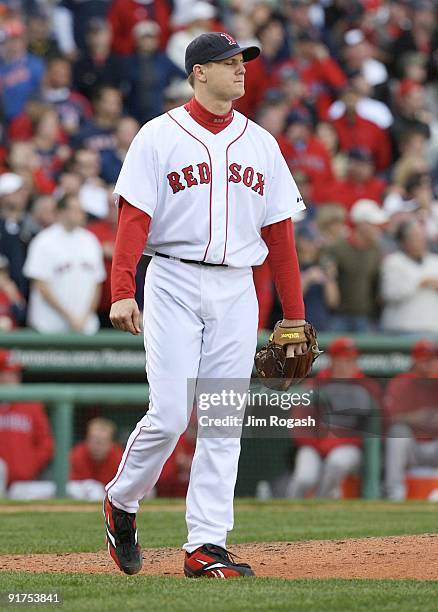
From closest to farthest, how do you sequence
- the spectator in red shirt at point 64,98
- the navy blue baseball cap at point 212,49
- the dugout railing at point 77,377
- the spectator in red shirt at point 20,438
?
1. the navy blue baseball cap at point 212,49
2. the spectator in red shirt at point 20,438
3. the dugout railing at point 77,377
4. the spectator in red shirt at point 64,98

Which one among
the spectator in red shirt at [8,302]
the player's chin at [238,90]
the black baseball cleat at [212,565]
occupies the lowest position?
the black baseball cleat at [212,565]

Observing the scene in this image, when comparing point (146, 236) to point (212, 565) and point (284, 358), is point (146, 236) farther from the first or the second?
point (212, 565)

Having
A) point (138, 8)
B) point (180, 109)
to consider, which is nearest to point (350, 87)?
point (138, 8)

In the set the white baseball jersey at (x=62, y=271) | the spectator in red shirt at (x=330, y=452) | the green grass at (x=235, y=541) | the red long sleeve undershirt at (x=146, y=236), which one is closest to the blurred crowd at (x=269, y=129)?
the white baseball jersey at (x=62, y=271)

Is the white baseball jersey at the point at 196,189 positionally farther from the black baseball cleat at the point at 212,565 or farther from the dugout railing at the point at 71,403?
the dugout railing at the point at 71,403

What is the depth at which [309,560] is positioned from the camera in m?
6.07

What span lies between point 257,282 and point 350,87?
4194 mm

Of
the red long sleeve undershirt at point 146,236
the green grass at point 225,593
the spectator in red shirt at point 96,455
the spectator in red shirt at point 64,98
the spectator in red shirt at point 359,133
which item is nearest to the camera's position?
the green grass at point 225,593

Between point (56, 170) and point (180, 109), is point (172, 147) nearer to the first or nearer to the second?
point (180, 109)

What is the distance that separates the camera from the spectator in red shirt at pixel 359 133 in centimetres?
1438

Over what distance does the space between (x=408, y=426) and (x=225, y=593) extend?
5.51 m

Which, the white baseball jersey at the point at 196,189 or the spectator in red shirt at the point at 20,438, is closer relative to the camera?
the white baseball jersey at the point at 196,189

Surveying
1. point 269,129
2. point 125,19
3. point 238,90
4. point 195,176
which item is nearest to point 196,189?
point 195,176

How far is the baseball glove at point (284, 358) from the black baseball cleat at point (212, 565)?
0.77 m
